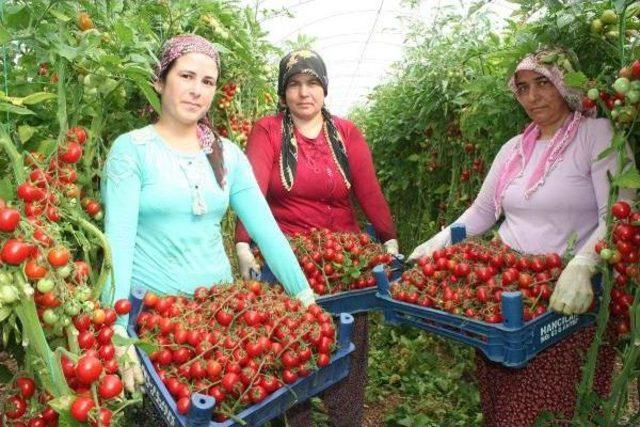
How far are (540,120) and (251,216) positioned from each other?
1170 millimetres

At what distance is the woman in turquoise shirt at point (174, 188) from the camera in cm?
179

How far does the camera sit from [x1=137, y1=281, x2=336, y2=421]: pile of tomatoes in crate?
→ 56.6 inches

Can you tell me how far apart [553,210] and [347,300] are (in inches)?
34.6

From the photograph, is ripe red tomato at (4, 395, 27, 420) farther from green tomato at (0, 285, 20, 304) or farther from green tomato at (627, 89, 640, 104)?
green tomato at (627, 89, 640, 104)

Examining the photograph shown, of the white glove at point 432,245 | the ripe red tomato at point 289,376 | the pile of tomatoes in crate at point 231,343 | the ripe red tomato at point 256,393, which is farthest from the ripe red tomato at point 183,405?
the white glove at point 432,245

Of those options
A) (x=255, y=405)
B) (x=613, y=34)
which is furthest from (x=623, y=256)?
(x=255, y=405)

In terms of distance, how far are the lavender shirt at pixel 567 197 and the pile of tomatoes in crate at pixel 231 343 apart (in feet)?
3.19

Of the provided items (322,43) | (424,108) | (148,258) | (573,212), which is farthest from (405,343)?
(322,43)

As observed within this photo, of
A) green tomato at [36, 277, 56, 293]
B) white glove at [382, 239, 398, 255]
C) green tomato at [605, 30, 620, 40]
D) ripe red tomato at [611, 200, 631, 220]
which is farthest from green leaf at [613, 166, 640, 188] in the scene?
green tomato at [36, 277, 56, 293]

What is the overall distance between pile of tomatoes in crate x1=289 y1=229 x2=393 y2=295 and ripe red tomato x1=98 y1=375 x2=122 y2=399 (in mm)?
1276

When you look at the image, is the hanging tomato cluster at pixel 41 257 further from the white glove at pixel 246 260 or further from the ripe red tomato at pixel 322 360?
the white glove at pixel 246 260

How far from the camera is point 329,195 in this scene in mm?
2893

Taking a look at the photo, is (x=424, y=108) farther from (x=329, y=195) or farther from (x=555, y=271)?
(x=555, y=271)

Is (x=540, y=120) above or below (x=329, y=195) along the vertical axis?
above
